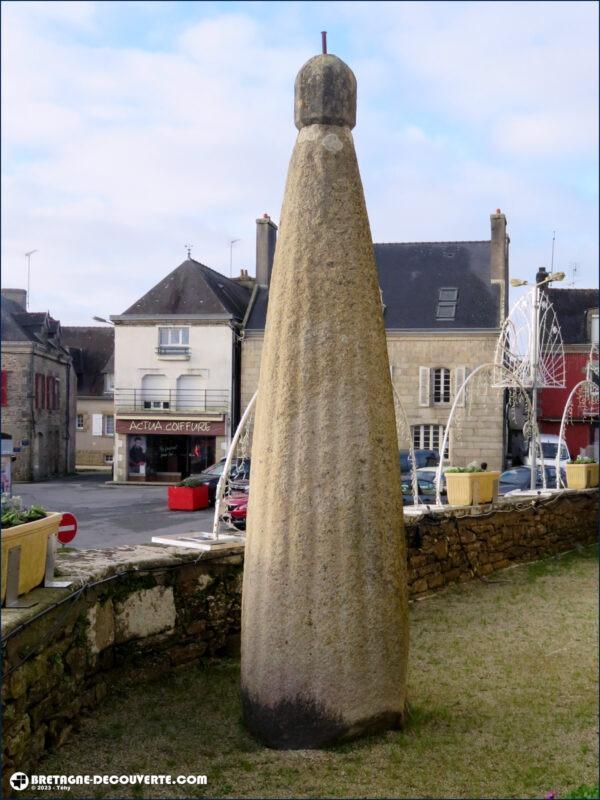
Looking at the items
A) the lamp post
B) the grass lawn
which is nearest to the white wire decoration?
the lamp post

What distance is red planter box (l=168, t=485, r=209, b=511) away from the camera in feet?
18.5

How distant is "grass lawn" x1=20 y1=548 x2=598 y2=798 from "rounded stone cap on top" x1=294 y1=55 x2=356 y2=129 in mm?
3570

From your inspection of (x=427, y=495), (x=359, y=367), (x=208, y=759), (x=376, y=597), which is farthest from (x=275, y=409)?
(x=427, y=495)

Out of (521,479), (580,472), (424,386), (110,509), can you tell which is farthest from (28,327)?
(580,472)

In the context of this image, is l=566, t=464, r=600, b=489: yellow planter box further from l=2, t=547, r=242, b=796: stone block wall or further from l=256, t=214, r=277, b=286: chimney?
l=2, t=547, r=242, b=796: stone block wall

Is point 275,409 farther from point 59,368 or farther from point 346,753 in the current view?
point 346,753

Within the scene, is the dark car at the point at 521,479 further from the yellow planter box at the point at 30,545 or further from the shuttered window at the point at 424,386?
the yellow planter box at the point at 30,545

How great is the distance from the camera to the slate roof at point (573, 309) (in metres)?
9.38

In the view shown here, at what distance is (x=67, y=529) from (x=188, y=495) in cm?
106

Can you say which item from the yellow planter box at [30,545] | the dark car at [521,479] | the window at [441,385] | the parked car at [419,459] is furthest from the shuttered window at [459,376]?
the yellow planter box at [30,545]

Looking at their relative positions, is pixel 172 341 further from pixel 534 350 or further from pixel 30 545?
pixel 534 350

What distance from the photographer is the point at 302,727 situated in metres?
4.18

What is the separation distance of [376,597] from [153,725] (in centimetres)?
148

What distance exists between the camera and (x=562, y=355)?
32.6 ft
